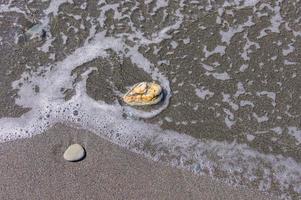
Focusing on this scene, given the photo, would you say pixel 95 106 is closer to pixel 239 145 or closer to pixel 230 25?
pixel 239 145

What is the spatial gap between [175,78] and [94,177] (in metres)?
1.23

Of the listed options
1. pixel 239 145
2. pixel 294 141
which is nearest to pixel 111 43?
pixel 239 145

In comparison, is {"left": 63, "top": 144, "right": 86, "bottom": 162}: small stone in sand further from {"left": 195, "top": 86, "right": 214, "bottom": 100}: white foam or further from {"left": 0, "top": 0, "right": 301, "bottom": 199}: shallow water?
{"left": 195, "top": 86, "right": 214, "bottom": 100}: white foam

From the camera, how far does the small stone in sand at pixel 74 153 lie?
351 cm

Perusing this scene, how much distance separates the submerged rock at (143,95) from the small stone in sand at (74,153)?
61cm

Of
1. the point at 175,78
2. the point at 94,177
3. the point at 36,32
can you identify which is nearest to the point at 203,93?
the point at 175,78

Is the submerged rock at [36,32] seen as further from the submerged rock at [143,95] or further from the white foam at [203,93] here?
the white foam at [203,93]

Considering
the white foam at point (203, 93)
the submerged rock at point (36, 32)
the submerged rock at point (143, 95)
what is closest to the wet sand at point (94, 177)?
the submerged rock at point (143, 95)

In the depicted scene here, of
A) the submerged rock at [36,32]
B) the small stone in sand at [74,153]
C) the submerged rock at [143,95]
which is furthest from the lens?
the submerged rock at [36,32]

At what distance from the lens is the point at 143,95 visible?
380 cm

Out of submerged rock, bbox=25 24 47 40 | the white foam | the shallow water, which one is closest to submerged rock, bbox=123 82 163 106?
the shallow water

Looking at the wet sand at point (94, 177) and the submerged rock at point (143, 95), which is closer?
the wet sand at point (94, 177)

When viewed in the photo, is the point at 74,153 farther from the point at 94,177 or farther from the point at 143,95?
the point at 143,95

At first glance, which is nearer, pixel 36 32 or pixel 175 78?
pixel 175 78
